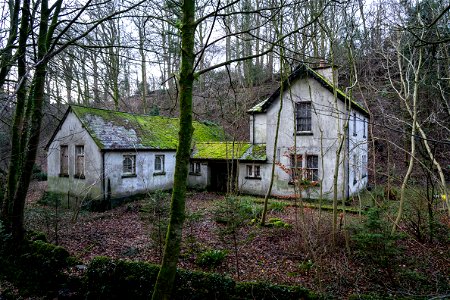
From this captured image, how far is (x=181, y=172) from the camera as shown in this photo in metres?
4.13

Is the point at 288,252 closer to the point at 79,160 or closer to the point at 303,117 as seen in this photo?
the point at 303,117

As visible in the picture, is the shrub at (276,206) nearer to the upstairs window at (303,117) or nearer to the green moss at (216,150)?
the upstairs window at (303,117)

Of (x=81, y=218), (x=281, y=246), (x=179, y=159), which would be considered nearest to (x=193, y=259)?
(x=281, y=246)

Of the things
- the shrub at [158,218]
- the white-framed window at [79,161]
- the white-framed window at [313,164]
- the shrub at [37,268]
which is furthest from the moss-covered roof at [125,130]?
the white-framed window at [313,164]

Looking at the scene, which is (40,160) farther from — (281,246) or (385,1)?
(385,1)

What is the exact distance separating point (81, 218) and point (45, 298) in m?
7.47

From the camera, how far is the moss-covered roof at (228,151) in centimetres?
1872

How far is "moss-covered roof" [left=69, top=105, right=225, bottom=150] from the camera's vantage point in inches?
668

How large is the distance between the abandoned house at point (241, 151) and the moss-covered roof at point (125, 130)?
6cm

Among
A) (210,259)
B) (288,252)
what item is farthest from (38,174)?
(288,252)

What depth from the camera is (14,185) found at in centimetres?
920

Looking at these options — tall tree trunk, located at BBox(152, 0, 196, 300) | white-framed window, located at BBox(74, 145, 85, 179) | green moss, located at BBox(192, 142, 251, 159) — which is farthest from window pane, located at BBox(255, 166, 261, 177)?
tall tree trunk, located at BBox(152, 0, 196, 300)

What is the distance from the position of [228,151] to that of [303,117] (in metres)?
5.34

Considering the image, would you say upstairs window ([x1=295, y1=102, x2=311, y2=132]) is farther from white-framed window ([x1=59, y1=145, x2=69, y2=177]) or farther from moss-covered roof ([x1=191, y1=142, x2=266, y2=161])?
white-framed window ([x1=59, y1=145, x2=69, y2=177])
